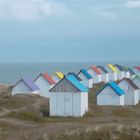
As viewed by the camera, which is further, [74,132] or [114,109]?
[114,109]

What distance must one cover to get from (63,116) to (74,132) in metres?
16.3

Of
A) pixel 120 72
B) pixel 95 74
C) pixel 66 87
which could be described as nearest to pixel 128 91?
pixel 66 87

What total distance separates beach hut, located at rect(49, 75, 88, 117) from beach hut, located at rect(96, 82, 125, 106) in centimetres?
807

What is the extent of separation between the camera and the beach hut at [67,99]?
155 ft

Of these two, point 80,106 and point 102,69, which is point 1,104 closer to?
point 80,106

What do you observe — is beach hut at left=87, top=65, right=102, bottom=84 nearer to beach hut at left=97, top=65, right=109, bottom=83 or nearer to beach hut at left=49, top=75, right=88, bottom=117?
beach hut at left=97, top=65, right=109, bottom=83

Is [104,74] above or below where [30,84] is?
above

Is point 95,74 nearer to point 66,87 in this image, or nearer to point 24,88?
point 24,88

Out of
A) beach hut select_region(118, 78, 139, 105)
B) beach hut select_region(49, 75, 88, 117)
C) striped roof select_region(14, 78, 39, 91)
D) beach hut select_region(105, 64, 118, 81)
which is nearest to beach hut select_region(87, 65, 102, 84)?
beach hut select_region(105, 64, 118, 81)

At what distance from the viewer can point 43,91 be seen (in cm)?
6444

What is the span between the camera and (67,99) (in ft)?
156

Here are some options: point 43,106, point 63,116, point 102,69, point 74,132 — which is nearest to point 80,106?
point 63,116

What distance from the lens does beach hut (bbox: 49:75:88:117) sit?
155 ft

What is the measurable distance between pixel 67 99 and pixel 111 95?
9796mm
